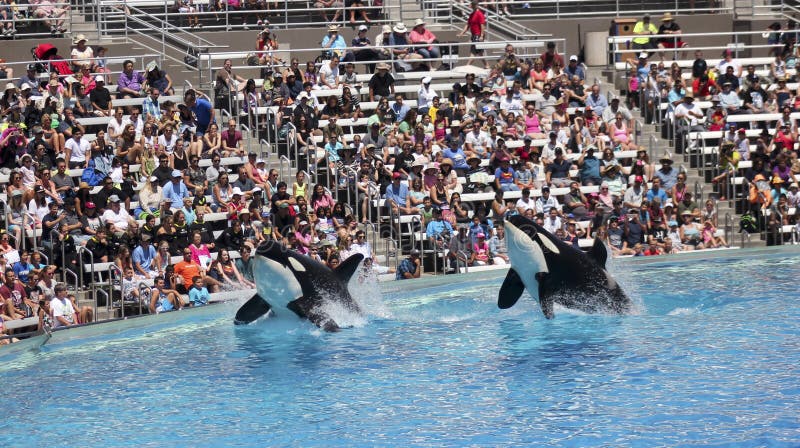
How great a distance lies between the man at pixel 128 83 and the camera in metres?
22.6

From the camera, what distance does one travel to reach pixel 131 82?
74.7ft

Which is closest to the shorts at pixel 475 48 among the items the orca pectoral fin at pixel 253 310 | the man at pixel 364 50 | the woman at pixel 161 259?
the man at pixel 364 50

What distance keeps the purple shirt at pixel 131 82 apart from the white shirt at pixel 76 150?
246cm

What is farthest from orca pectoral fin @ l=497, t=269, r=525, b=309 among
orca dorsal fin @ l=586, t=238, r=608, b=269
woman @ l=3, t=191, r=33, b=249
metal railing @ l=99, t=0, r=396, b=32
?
metal railing @ l=99, t=0, r=396, b=32

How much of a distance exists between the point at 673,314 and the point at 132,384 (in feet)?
19.7

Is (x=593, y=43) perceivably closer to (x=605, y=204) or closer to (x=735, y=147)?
(x=735, y=147)

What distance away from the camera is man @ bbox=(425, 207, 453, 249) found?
801 inches

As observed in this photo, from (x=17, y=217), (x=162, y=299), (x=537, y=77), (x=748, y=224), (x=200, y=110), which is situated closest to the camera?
(x=162, y=299)

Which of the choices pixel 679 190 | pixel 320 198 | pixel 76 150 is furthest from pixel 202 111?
pixel 679 190

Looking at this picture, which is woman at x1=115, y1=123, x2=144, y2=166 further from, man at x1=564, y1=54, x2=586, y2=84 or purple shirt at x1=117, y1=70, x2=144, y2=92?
man at x1=564, y1=54, x2=586, y2=84

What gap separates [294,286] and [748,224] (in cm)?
1013

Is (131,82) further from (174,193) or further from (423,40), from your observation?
(423,40)

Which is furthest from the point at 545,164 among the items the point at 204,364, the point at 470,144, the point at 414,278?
the point at 204,364

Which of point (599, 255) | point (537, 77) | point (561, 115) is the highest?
point (537, 77)
